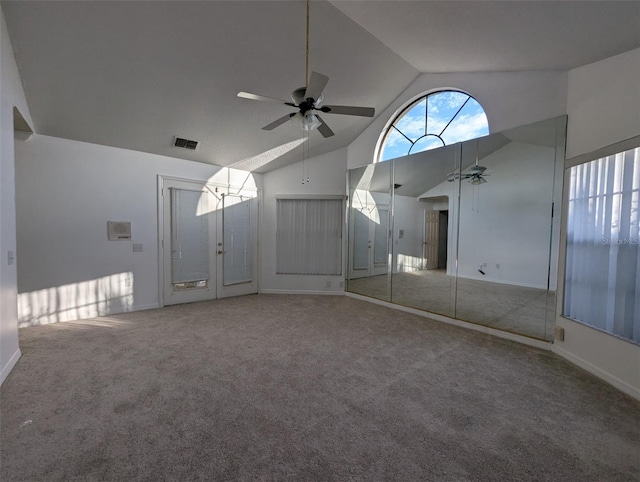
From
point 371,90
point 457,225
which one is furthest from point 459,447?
point 371,90

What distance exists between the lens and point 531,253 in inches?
134

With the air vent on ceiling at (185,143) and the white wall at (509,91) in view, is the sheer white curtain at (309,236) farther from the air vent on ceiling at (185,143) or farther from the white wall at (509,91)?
the white wall at (509,91)

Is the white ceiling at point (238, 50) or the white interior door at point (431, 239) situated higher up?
the white ceiling at point (238, 50)

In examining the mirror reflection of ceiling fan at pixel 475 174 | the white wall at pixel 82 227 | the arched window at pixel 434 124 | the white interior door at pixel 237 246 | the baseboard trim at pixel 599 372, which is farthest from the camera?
the white interior door at pixel 237 246

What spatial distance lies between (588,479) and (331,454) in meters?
1.35

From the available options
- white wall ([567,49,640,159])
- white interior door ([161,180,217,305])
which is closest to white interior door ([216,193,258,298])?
white interior door ([161,180,217,305])

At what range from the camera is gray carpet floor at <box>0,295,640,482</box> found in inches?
60.7

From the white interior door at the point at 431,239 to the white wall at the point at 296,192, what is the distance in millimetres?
1702

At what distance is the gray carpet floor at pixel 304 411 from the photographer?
60.7 inches

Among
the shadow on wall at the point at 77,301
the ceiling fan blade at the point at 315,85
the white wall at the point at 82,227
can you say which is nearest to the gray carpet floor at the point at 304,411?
the shadow on wall at the point at 77,301

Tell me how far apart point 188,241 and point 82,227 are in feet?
4.72

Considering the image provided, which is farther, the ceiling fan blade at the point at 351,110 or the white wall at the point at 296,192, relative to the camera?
the white wall at the point at 296,192

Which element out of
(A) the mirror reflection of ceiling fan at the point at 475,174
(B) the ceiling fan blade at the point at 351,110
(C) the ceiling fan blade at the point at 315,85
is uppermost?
(C) the ceiling fan blade at the point at 315,85

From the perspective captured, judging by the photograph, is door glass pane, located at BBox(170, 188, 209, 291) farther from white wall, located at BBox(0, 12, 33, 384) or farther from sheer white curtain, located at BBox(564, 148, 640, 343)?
sheer white curtain, located at BBox(564, 148, 640, 343)
